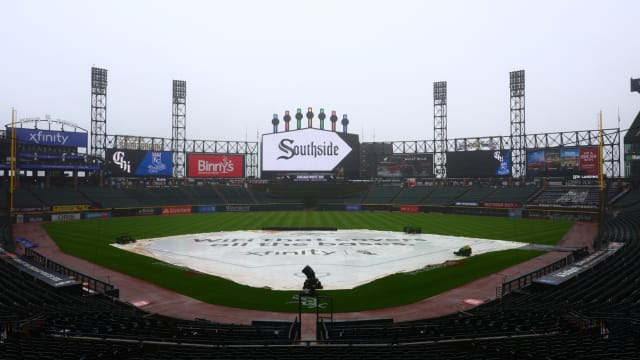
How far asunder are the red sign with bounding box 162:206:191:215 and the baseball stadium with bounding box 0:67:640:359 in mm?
261

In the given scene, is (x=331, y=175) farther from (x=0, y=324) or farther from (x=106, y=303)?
(x=0, y=324)

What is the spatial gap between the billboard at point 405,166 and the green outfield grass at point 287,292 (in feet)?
109

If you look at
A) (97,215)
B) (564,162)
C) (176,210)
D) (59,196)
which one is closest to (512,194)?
(564,162)

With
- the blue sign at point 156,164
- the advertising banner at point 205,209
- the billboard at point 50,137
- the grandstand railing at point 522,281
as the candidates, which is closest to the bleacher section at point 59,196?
the billboard at point 50,137

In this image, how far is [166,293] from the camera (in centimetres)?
2591

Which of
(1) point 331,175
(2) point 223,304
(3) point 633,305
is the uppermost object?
(1) point 331,175

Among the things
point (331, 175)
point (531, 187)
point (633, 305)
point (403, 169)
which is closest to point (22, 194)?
point (331, 175)

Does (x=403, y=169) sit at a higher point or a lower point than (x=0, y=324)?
higher

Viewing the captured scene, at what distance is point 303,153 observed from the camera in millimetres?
88875

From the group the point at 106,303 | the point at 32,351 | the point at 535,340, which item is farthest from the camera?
the point at 106,303

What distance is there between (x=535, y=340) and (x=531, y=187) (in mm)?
82655

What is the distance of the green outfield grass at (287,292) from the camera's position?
24812mm

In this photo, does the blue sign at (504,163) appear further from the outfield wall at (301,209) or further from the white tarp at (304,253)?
the white tarp at (304,253)

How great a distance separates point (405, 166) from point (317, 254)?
221ft
